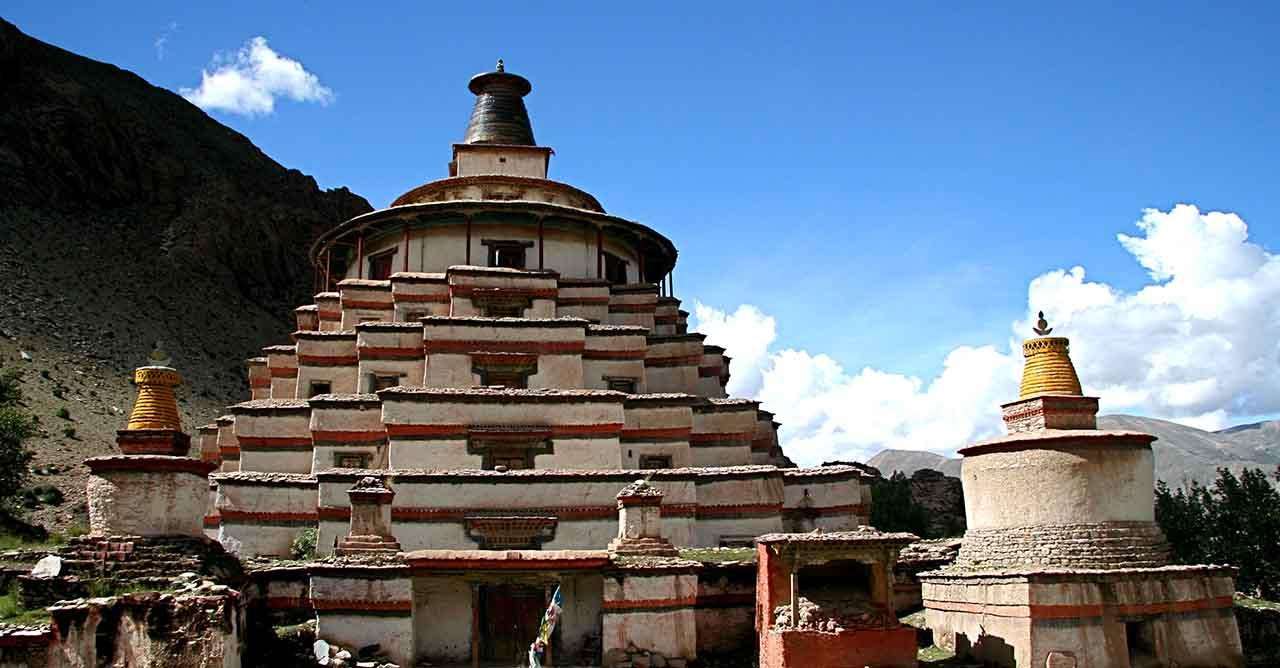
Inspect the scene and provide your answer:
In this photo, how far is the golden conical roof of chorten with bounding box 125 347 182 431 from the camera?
19188 mm

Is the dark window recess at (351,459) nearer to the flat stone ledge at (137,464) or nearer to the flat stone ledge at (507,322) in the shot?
the flat stone ledge at (507,322)

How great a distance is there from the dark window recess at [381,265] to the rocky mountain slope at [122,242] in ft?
58.7

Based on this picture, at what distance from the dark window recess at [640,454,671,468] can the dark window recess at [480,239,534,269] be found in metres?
8.56

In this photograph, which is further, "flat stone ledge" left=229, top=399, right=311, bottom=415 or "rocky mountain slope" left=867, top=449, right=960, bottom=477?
"rocky mountain slope" left=867, top=449, right=960, bottom=477

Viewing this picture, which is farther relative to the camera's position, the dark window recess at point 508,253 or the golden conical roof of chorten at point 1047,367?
the dark window recess at point 508,253

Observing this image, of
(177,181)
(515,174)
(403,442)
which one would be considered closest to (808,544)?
(403,442)

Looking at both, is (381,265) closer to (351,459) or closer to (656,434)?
(351,459)

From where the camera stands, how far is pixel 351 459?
25750 mm

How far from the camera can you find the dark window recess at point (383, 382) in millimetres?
27703

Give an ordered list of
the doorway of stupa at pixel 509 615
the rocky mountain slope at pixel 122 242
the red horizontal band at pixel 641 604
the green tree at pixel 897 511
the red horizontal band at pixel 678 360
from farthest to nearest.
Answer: the rocky mountain slope at pixel 122 242 < the green tree at pixel 897 511 < the red horizontal band at pixel 678 360 < the doorway of stupa at pixel 509 615 < the red horizontal band at pixel 641 604

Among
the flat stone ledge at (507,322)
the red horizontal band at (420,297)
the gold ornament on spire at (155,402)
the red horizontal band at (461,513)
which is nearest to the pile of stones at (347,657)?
the red horizontal band at (461,513)

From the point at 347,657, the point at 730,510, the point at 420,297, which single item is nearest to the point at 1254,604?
the point at 730,510

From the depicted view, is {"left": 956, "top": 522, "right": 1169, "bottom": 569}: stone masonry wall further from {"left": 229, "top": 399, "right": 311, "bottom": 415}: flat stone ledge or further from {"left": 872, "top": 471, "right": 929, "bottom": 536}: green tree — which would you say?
{"left": 872, "top": 471, "right": 929, "bottom": 536}: green tree

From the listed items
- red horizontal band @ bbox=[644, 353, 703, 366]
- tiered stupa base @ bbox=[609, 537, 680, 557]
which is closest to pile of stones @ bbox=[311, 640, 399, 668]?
tiered stupa base @ bbox=[609, 537, 680, 557]
